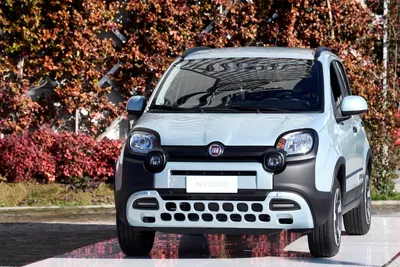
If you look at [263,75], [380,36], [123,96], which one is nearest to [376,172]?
[380,36]

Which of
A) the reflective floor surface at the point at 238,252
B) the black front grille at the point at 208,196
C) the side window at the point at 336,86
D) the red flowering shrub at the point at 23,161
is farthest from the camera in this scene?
the red flowering shrub at the point at 23,161

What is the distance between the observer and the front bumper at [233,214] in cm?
908

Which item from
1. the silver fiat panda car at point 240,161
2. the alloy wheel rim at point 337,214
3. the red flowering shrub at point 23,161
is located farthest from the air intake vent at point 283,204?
the red flowering shrub at point 23,161

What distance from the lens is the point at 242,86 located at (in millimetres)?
10133

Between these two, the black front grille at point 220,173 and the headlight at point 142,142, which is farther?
the headlight at point 142,142

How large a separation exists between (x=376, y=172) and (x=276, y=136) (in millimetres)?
8281

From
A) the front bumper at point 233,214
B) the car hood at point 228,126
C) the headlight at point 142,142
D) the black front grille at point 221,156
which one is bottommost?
the front bumper at point 233,214

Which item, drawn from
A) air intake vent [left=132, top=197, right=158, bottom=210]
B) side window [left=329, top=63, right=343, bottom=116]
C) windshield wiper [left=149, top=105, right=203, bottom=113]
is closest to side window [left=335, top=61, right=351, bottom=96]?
side window [left=329, top=63, right=343, bottom=116]

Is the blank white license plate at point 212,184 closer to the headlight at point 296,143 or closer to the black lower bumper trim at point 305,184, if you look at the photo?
the black lower bumper trim at point 305,184

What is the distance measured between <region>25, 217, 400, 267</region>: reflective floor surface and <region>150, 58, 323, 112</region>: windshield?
1.21 meters

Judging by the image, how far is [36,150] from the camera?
1631cm

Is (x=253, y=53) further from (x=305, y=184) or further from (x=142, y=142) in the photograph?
(x=305, y=184)

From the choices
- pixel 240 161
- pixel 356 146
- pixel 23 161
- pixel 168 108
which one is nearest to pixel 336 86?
pixel 356 146

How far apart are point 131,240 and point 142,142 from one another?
83 centimetres
